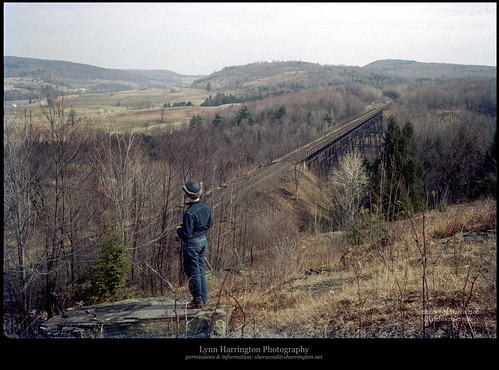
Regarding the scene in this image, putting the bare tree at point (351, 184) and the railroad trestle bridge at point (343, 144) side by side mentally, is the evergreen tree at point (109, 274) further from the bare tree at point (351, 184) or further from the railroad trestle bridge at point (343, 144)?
the bare tree at point (351, 184)

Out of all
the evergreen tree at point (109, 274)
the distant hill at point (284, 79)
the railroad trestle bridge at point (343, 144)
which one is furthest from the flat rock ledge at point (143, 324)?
the railroad trestle bridge at point (343, 144)

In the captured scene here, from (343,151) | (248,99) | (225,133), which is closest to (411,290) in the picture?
(225,133)

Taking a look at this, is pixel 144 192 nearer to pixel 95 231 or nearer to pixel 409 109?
pixel 95 231

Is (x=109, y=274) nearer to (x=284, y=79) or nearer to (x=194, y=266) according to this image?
(x=194, y=266)

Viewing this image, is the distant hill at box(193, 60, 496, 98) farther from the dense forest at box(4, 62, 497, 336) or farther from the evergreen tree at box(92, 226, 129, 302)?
the evergreen tree at box(92, 226, 129, 302)

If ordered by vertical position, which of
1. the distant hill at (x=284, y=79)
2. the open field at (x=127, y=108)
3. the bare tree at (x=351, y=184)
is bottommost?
the bare tree at (x=351, y=184)

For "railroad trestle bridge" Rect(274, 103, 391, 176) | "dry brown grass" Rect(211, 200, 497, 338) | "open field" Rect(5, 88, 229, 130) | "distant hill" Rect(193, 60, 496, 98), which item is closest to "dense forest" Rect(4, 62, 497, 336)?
"open field" Rect(5, 88, 229, 130)
